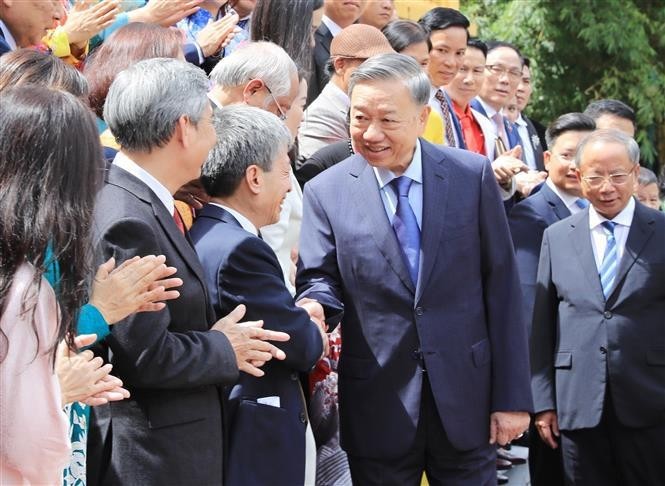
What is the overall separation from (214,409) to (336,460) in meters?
1.69

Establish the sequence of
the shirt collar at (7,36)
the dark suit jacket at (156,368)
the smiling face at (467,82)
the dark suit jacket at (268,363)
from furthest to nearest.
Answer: the smiling face at (467,82), the shirt collar at (7,36), the dark suit jacket at (268,363), the dark suit jacket at (156,368)

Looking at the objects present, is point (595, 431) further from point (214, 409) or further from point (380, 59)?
point (214, 409)

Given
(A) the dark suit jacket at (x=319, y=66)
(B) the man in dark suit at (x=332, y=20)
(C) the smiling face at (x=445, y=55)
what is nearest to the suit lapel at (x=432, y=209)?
(A) the dark suit jacket at (x=319, y=66)

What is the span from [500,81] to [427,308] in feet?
14.5

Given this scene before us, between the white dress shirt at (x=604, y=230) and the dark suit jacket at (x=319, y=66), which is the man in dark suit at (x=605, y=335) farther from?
the dark suit jacket at (x=319, y=66)

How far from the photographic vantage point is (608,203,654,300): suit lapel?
554 centimetres

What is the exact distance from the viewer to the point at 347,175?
4.50m

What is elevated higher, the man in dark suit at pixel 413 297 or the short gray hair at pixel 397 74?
the short gray hair at pixel 397 74

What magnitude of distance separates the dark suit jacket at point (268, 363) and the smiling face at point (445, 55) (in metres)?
3.86

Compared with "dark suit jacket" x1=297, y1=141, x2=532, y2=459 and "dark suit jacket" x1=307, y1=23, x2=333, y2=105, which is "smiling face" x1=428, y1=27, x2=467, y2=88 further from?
"dark suit jacket" x1=297, y1=141, x2=532, y2=459

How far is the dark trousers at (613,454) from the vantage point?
17.7ft

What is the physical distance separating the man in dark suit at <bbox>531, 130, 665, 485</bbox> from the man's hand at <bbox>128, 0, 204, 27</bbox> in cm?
219

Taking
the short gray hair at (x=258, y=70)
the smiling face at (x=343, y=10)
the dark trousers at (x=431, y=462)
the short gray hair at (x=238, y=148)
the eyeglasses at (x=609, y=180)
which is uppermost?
the smiling face at (x=343, y=10)

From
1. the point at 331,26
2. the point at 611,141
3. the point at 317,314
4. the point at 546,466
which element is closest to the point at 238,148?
the point at 317,314
